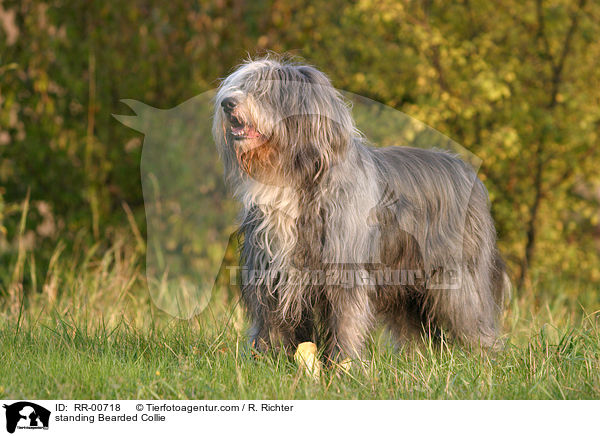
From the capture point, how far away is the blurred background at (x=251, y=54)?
657 centimetres

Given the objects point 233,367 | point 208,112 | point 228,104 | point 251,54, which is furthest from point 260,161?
point 251,54

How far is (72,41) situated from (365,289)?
4.10m

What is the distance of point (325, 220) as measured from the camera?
A: 370 centimetres

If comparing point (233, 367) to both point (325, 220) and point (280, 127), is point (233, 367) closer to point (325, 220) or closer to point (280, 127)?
point (325, 220)

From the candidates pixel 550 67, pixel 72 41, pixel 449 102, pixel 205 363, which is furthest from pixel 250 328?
pixel 550 67

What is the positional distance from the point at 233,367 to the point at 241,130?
45.1 inches

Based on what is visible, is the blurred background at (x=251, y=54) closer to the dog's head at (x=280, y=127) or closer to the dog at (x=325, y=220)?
the dog at (x=325, y=220)

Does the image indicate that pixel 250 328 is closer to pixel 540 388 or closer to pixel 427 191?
pixel 427 191

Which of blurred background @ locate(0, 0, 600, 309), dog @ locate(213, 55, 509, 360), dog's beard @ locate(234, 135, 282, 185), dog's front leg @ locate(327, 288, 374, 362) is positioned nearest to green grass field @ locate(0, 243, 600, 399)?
dog's front leg @ locate(327, 288, 374, 362)

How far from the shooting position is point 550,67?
269 inches
